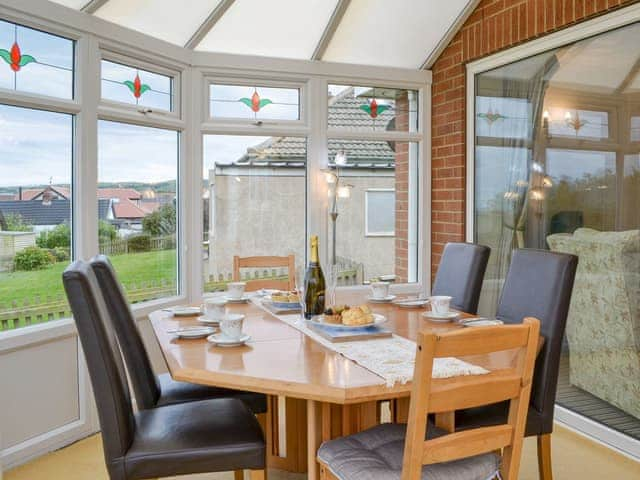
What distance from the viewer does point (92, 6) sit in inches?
135

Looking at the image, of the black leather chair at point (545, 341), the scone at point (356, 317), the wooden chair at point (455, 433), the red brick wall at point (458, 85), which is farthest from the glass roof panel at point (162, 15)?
the wooden chair at point (455, 433)

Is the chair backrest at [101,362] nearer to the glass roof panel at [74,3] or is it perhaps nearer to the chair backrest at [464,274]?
the chair backrest at [464,274]

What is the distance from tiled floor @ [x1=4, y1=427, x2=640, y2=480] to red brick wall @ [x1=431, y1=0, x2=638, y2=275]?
1786 millimetres

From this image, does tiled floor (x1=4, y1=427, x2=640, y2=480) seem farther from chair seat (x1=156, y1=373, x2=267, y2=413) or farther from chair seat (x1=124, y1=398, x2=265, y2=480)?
chair seat (x1=124, y1=398, x2=265, y2=480)

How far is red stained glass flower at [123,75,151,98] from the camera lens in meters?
3.85

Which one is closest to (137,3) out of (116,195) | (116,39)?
(116,39)

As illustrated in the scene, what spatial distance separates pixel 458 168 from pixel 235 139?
169 centimetres

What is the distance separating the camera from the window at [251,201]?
4426 mm

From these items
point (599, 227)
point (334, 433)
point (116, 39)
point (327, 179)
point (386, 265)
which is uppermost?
point (116, 39)

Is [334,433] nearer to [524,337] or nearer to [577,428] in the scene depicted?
[524,337]

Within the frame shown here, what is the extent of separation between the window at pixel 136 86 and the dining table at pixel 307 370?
5.48ft

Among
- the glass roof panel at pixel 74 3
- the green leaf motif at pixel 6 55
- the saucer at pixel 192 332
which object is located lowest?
the saucer at pixel 192 332

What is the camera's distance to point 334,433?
2.26 meters

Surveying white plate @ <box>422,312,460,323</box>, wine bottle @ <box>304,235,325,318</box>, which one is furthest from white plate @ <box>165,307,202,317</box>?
white plate @ <box>422,312,460,323</box>
